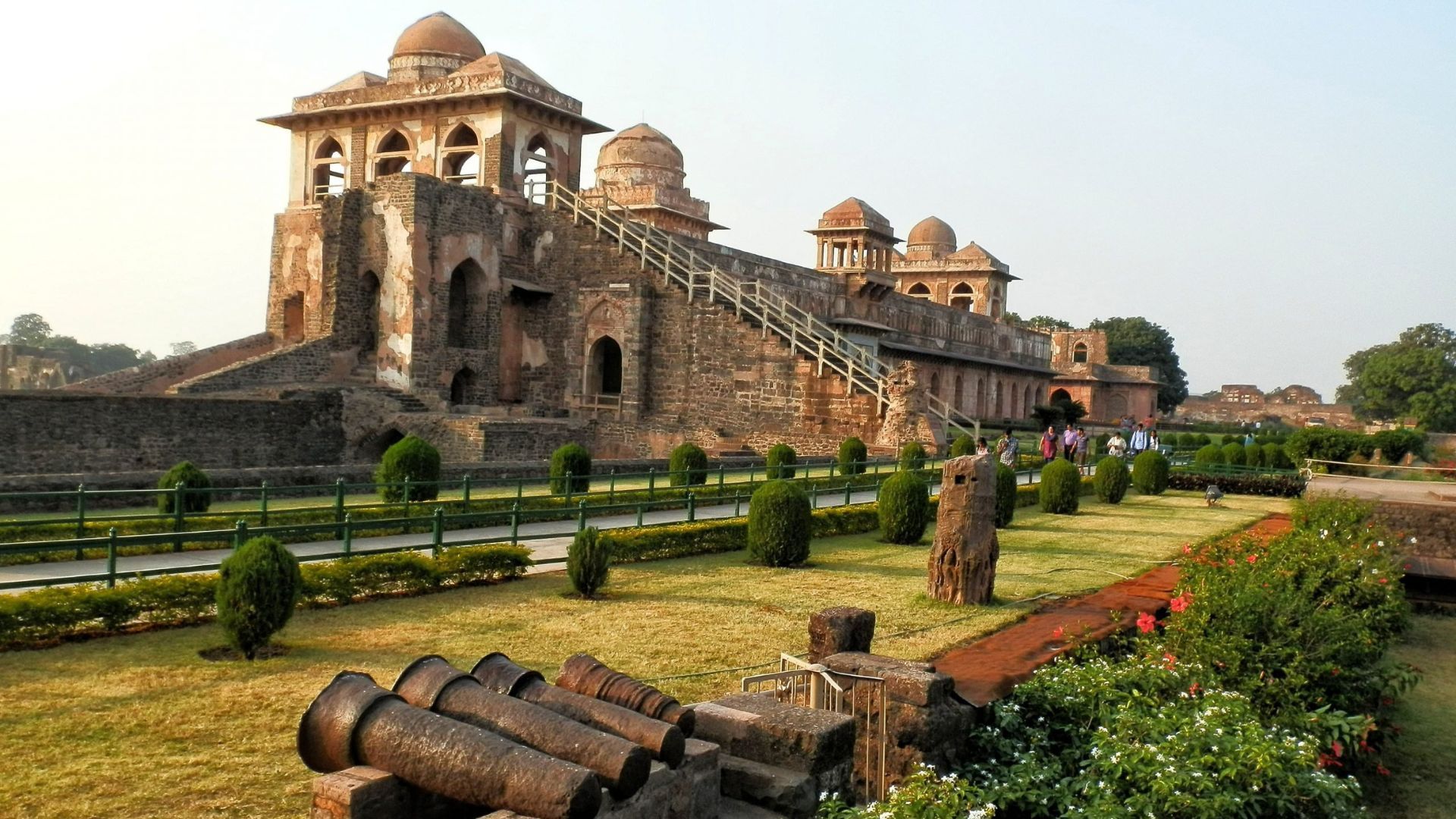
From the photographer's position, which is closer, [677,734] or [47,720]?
[677,734]

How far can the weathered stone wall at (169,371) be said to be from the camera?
25.8 meters

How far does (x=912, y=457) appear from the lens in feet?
66.8

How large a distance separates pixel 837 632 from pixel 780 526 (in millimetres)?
5797

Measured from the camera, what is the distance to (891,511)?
14195 mm

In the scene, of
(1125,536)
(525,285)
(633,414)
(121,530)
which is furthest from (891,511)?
(525,285)

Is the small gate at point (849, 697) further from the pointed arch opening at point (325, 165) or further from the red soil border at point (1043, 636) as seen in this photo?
the pointed arch opening at point (325, 165)

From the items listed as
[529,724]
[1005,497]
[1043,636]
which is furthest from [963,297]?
[529,724]

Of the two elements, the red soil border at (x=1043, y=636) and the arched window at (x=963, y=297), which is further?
the arched window at (x=963, y=297)

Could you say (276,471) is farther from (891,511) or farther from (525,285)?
(525,285)

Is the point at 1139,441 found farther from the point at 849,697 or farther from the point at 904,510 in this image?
the point at 849,697

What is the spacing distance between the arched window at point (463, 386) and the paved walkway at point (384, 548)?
1359cm

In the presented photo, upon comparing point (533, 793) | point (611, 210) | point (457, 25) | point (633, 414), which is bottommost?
point (533, 793)

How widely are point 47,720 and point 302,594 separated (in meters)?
2.97

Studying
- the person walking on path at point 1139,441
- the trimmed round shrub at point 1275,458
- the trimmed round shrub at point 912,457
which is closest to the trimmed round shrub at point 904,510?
the trimmed round shrub at point 912,457
